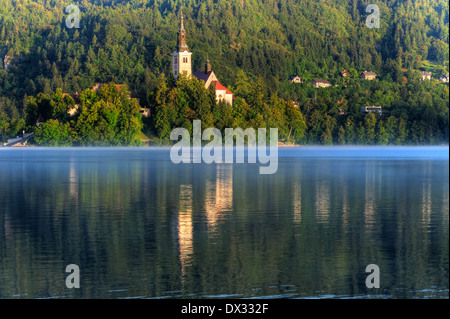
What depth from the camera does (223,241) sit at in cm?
2555

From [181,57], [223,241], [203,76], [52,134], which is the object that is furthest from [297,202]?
[181,57]

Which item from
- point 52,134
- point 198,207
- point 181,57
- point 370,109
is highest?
point 181,57

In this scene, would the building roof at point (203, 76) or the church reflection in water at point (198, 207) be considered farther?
the building roof at point (203, 76)

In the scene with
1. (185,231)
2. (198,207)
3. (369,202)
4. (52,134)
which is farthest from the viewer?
(52,134)

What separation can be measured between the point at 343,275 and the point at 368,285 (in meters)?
1.09

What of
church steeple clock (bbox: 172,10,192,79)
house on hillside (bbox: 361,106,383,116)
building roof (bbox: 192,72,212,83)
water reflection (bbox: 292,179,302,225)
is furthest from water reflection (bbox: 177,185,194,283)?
house on hillside (bbox: 361,106,383,116)

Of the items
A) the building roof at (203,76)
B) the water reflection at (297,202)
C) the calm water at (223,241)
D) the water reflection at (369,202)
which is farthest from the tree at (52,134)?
the water reflection at (297,202)

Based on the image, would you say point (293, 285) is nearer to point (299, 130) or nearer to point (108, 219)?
point (108, 219)

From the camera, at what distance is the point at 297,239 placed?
2611cm

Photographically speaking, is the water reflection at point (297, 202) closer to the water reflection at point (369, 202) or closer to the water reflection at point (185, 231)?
the water reflection at point (369, 202)

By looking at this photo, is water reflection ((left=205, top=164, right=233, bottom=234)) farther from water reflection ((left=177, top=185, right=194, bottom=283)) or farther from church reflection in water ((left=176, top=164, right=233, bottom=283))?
water reflection ((left=177, top=185, right=194, bottom=283))

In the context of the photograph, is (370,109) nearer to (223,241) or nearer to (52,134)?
(52,134)

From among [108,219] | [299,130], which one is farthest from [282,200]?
[299,130]

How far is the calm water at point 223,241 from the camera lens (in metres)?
19.5
